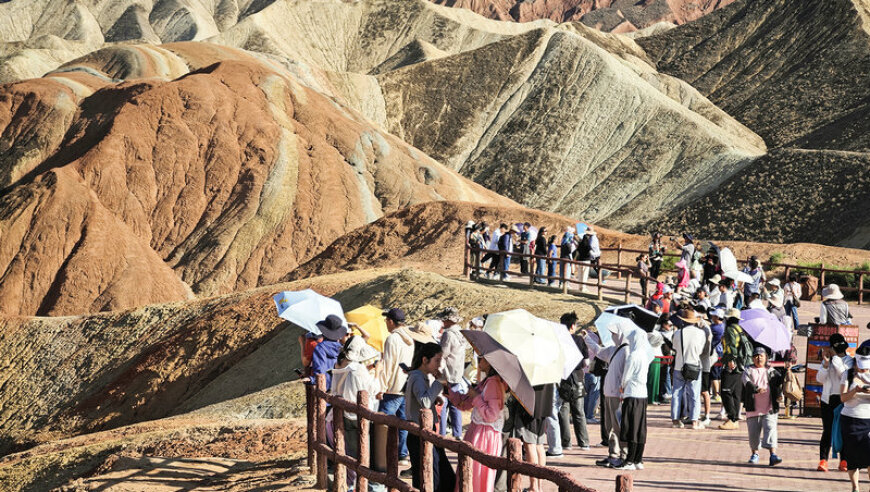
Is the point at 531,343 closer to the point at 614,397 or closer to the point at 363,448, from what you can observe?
the point at 363,448

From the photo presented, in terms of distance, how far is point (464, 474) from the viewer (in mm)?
8070

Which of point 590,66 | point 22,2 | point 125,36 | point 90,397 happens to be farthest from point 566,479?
point 22,2

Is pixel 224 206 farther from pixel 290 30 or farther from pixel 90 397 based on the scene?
pixel 290 30

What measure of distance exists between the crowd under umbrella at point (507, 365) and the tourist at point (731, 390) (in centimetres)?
539

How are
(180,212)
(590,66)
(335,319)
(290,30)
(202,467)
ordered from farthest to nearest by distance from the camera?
(290,30)
(590,66)
(180,212)
(202,467)
(335,319)

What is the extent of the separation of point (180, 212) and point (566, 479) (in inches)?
2334

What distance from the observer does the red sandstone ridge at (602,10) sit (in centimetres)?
18162

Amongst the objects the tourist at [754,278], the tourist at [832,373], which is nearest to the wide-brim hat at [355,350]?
the tourist at [832,373]

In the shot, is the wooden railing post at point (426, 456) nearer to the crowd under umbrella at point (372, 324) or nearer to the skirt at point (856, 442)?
the crowd under umbrella at point (372, 324)

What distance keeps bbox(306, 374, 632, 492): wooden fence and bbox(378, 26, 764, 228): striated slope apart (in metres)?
59.7

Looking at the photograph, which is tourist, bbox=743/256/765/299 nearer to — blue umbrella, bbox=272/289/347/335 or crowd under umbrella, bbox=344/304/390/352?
crowd under umbrella, bbox=344/304/390/352

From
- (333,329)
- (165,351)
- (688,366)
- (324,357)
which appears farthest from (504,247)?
(333,329)

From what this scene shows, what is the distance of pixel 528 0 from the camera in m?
194

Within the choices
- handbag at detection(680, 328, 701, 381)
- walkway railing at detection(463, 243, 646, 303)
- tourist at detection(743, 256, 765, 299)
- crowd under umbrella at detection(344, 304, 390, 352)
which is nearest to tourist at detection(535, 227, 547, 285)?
walkway railing at detection(463, 243, 646, 303)
